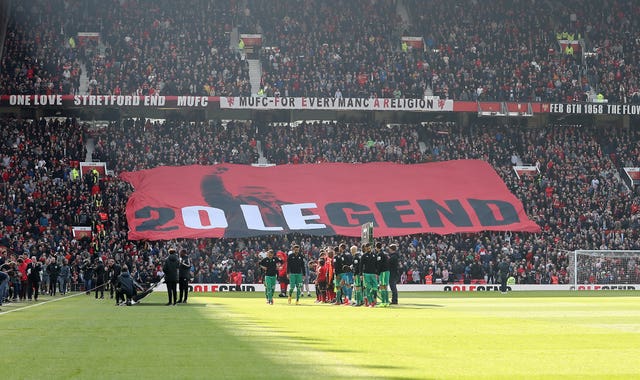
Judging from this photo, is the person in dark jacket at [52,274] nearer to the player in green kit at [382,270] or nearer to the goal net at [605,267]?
the player in green kit at [382,270]

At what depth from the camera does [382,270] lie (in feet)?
107

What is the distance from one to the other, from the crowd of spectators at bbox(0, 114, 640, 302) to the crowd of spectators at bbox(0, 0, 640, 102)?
8.05 ft

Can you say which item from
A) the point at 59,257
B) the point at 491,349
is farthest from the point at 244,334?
the point at 59,257

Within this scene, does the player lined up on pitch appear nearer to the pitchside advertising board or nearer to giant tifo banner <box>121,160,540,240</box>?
the pitchside advertising board

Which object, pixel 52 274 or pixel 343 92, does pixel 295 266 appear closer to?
pixel 52 274

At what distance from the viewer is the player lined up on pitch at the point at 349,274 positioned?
1283 inches

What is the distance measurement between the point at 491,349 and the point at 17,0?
5826 cm

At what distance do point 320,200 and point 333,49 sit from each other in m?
14.1

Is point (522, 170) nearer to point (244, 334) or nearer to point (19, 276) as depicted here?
point (19, 276)

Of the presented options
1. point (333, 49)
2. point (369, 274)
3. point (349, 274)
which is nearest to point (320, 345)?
point (369, 274)

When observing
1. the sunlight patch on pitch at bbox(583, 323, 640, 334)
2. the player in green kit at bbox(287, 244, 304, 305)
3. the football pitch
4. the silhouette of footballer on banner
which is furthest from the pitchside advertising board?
the sunlight patch on pitch at bbox(583, 323, 640, 334)

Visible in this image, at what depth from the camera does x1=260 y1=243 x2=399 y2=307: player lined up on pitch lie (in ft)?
107

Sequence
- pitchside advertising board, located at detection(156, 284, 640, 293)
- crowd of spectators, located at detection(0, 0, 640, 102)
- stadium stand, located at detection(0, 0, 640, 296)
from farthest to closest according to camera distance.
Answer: crowd of spectators, located at detection(0, 0, 640, 102)
stadium stand, located at detection(0, 0, 640, 296)
pitchside advertising board, located at detection(156, 284, 640, 293)

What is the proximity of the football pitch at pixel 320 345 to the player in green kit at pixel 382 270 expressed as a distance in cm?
407
